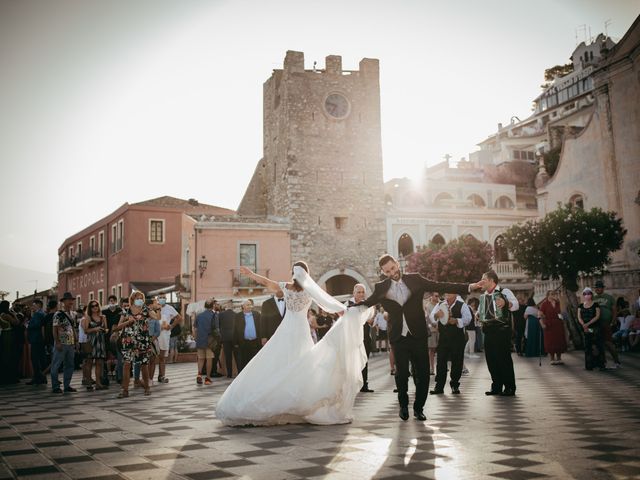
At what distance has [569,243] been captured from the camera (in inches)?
930

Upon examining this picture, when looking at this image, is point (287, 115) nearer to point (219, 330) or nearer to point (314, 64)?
point (314, 64)

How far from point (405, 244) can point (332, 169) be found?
795 cm

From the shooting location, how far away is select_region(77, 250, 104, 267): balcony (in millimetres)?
45344

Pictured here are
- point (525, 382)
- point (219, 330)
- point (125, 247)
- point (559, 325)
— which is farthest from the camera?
point (125, 247)

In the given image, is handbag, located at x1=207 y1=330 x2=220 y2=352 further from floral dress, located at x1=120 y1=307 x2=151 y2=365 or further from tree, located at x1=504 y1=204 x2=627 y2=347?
tree, located at x1=504 y1=204 x2=627 y2=347

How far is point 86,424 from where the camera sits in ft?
23.6

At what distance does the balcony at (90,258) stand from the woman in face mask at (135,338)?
3633 cm

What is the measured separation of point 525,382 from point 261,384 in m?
6.54

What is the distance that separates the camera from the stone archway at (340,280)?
36.6m

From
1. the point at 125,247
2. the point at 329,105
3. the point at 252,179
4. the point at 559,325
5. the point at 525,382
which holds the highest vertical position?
the point at 329,105

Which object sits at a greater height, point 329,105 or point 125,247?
point 329,105

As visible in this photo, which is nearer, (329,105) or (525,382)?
(525,382)

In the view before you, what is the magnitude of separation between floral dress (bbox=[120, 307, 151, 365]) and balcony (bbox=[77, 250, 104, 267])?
3633cm

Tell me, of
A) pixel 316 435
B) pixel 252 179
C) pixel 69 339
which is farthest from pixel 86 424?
pixel 252 179
